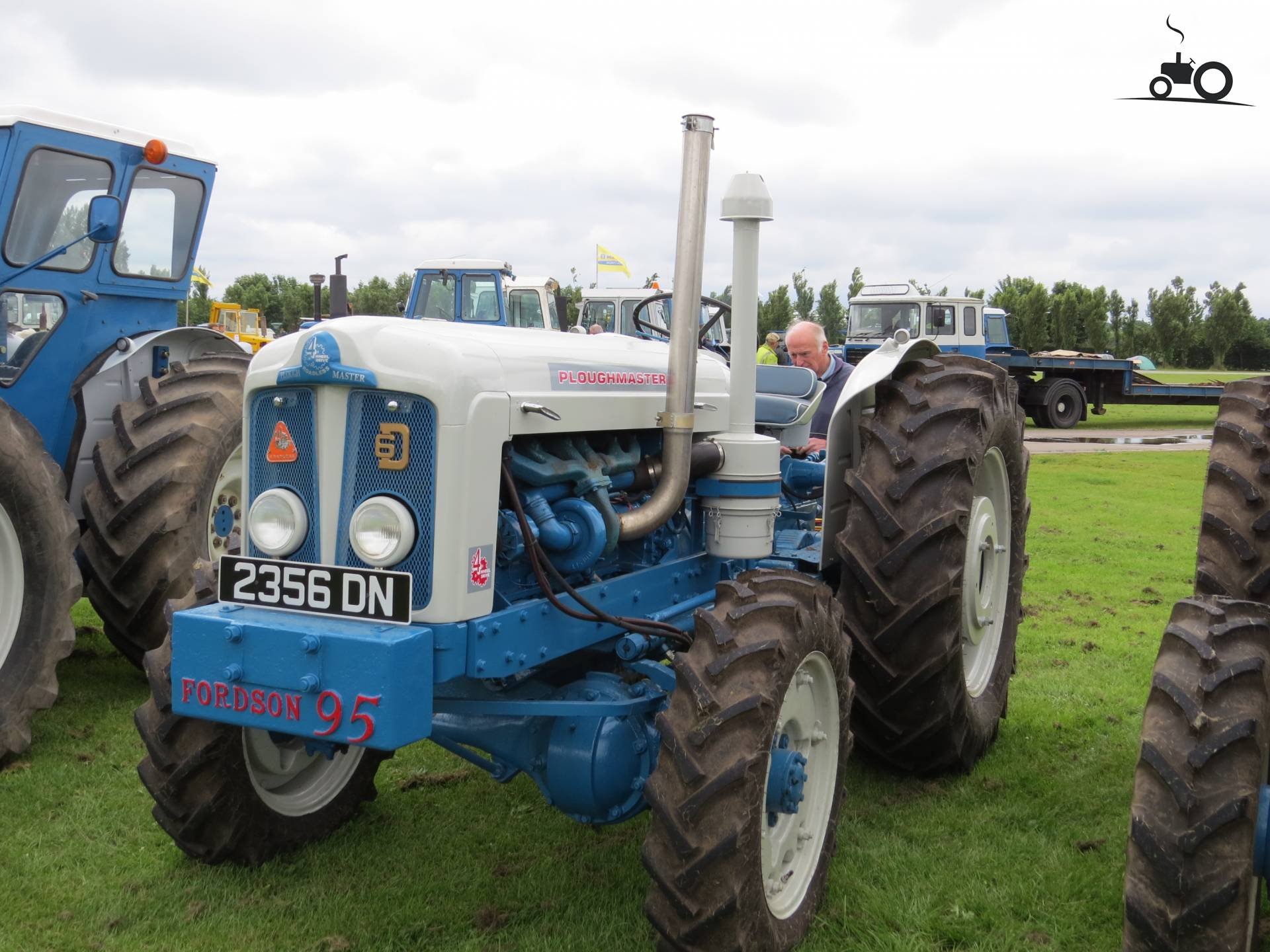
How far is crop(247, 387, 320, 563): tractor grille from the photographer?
3047 millimetres

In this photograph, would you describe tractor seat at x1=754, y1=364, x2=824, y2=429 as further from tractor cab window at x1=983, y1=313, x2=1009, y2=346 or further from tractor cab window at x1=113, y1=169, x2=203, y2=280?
tractor cab window at x1=983, y1=313, x2=1009, y2=346

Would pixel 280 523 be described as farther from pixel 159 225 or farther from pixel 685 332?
pixel 159 225

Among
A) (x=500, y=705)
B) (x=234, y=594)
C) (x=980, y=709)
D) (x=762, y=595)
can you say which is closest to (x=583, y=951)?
(x=500, y=705)

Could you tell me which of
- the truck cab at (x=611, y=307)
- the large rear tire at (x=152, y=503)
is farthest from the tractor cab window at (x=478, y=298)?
the large rear tire at (x=152, y=503)

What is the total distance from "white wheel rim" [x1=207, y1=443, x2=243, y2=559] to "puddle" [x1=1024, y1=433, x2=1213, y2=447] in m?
15.9

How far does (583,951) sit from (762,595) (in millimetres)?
1069

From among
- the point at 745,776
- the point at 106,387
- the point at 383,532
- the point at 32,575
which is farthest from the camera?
the point at 106,387

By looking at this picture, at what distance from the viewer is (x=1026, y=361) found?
23.1 metres

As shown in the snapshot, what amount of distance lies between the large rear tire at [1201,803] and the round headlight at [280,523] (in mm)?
2105

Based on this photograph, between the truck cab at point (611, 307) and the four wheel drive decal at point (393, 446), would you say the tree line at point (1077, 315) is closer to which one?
the truck cab at point (611, 307)

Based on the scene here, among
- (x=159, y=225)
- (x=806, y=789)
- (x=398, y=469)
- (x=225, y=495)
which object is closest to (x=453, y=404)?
(x=398, y=469)

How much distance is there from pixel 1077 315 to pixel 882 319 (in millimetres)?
32258

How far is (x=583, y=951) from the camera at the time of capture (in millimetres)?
3189

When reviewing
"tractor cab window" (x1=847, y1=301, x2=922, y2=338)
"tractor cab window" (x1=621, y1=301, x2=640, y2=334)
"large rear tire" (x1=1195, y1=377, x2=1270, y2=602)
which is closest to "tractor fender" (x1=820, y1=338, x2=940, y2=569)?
→ "large rear tire" (x1=1195, y1=377, x2=1270, y2=602)
